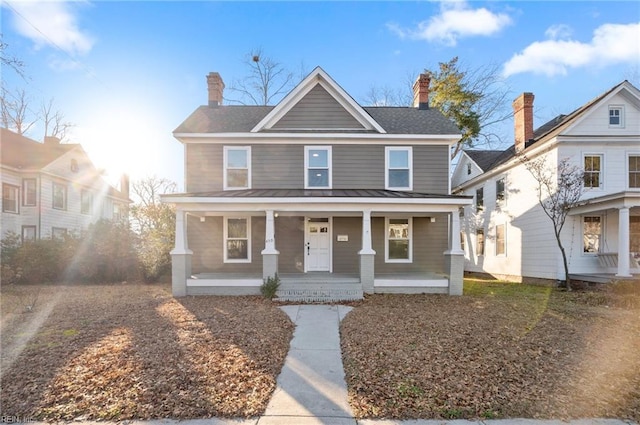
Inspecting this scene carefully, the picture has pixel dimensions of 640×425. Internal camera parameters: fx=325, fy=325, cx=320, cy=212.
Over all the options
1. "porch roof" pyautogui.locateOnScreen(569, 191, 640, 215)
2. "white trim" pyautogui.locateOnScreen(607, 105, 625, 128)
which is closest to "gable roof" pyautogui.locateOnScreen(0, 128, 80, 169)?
"porch roof" pyautogui.locateOnScreen(569, 191, 640, 215)

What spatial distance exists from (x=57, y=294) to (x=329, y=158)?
10.1 m

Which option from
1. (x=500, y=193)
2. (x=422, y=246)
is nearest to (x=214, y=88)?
(x=422, y=246)

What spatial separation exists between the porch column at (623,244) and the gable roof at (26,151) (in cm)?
2647

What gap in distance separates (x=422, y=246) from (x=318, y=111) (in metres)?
6.41

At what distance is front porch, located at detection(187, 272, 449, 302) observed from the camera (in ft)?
30.9

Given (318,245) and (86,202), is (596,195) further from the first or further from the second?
(86,202)

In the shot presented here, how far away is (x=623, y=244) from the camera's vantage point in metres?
11.0

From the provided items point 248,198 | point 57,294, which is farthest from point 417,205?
point 57,294

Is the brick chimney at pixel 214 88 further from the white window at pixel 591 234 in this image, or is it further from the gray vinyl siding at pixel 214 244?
the white window at pixel 591 234

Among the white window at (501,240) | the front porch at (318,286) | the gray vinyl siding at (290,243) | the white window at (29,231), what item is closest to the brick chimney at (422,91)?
the white window at (501,240)

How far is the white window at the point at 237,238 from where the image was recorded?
12.0 m

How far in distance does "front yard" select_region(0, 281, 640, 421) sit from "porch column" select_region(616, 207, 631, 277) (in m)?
3.18

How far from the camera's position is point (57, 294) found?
1046 centimetres

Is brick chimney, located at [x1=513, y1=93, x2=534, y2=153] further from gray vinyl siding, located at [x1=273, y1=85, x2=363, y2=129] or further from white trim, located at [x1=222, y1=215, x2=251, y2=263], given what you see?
white trim, located at [x1=222, y1=215, x2=251, y2=263]
